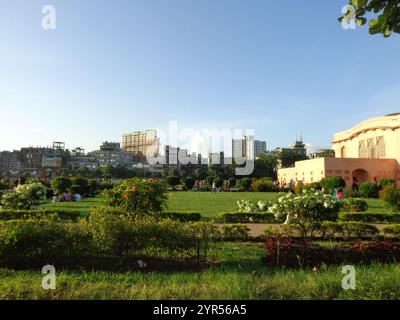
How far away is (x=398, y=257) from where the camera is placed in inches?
269

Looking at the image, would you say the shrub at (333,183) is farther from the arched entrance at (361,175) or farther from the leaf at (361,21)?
the leaf at (361,21)

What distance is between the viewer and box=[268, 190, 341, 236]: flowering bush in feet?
30.5

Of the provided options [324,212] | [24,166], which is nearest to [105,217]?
[324,212]

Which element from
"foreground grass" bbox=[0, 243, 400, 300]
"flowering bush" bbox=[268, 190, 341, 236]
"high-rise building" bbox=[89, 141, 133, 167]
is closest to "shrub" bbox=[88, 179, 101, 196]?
"flowering bush" bbox=[268, 190, 341, 236]

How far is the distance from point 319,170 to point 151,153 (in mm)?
81251

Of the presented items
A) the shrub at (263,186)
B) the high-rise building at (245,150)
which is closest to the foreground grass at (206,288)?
the shrub at (263,186)

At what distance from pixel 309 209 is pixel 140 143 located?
13957 cm

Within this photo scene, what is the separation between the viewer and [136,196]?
10.5m

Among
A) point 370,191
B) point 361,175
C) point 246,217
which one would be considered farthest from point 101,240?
point 361,175

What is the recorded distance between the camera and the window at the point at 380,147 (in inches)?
1608

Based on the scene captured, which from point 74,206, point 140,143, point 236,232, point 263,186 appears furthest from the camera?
point 140,143

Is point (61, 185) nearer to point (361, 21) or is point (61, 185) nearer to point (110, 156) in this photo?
point (361, 21)

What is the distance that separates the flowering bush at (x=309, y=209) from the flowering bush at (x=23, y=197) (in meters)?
12.1
